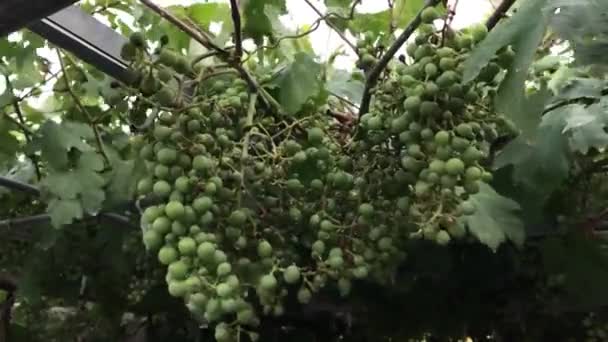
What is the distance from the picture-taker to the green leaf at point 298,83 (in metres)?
1.12

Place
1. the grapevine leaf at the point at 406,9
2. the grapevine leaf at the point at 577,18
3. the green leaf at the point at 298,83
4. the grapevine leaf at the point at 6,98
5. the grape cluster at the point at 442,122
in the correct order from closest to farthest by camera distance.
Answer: the grapevine leaf at the point at 577,18, the grape cluster at the point at 442,122, the green leaf at the point at 298,83, the grapevine leaf at the point at 406,9, the grapevine leaf at the point at 6,98

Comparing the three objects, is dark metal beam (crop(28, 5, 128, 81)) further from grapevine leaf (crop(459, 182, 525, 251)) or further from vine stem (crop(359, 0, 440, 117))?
grapevine leaf (crop(459, 182, 525, 251))

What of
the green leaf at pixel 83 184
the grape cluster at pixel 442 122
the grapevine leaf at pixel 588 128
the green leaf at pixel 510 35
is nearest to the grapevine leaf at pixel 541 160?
the grapevine leaf at pixel 588 128

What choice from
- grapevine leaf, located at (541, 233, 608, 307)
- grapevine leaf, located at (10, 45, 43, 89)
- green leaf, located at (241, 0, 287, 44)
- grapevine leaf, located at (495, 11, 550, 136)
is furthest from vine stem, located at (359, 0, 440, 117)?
grapevine leaf, located at (10, 45, 43, 89)

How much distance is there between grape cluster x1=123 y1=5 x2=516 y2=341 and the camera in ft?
2.93

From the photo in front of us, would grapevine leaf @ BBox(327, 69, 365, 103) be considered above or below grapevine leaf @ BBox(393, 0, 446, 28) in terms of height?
below

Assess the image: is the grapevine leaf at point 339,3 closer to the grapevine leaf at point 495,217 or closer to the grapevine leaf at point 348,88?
the grapevine leaf at point 348,88

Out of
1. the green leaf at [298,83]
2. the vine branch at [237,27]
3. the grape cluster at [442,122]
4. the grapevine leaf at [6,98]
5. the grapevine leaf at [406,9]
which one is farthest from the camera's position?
the grapevine leaf at [6,98]

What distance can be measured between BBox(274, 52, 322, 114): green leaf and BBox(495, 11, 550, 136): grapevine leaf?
0.33 meters

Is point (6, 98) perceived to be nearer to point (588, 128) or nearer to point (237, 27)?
point (237, 27)

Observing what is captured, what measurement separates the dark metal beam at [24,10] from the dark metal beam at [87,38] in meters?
0.30

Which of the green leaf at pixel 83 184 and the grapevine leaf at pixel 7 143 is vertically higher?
the grapevine leaf at pixel 7 143

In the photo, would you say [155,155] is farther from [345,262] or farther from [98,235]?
A: [98,235]

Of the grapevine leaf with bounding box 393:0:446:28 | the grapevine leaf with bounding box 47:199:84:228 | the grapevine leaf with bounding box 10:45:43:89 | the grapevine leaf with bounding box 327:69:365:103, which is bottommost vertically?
the grapevine leaf with bounding box 47:199:84:228
